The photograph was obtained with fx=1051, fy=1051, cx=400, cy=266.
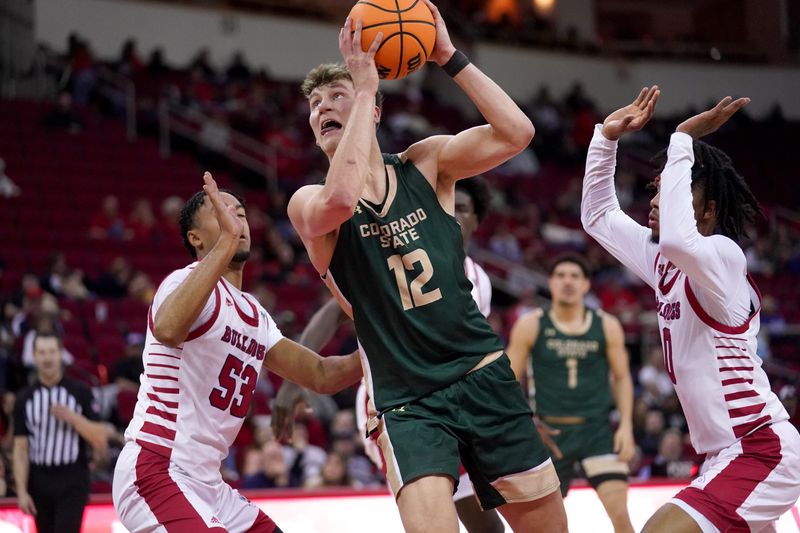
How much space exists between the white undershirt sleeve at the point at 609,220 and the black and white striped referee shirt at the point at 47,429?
4.18 meters

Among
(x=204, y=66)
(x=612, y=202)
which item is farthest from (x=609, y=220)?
(x=204, y=66)

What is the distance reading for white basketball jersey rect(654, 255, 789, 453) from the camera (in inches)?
163

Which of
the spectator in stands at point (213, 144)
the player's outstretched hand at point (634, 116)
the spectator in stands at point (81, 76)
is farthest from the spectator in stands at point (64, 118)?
the player's outstretched hand at point (634, 116)

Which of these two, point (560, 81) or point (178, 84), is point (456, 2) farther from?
point (178, 84)

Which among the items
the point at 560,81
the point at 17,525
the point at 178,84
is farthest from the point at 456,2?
the point at 17,525

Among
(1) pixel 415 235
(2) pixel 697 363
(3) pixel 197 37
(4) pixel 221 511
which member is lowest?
(4) pixel 221 511

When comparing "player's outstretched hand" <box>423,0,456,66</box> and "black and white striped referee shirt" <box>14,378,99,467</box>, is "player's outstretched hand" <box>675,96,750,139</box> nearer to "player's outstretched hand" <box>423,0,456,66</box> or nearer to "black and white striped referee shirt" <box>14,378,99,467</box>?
"player's outstretched hand" <box>423,0,456,66</box>

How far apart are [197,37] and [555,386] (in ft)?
50.0

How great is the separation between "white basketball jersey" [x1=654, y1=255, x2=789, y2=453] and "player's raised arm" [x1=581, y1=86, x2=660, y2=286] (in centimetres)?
41

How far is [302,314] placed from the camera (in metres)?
13.3

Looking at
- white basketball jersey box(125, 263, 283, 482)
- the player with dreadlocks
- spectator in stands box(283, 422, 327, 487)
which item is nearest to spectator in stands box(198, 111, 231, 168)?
spectator in stands box(283, 422, 327, 487)

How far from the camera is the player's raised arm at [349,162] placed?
368 cm

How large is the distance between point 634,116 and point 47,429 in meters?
4.73

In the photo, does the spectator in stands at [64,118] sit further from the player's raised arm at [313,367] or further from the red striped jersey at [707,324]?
the red striped jersey at [707,324]
